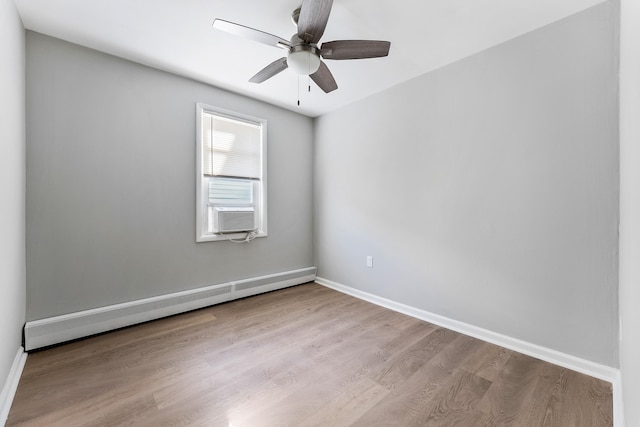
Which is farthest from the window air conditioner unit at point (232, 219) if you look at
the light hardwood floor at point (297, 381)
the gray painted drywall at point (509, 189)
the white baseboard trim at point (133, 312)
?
the gray painted drywall at point (509, 189)

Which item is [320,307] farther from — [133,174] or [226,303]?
[133,174]

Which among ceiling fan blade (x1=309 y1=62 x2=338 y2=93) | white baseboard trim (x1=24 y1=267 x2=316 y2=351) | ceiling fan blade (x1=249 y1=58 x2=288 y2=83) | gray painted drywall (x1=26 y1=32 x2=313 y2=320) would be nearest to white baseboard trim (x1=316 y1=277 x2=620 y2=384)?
white baseboard trim (x1=24 y1=267 x2=316 y2=351)

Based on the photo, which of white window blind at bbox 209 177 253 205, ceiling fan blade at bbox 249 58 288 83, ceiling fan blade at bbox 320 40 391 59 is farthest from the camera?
white window blind at bbox 209 177 253 205

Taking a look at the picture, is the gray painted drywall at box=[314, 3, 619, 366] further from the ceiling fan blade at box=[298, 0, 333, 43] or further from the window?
the ceiling fan blade at box=[298, 0, 333, 43]

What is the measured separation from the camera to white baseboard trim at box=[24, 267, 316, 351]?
2.05m

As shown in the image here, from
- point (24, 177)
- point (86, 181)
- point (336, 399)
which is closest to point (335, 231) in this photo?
point (336, 399)

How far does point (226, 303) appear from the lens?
304cm

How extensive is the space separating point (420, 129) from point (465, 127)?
0.43 metres

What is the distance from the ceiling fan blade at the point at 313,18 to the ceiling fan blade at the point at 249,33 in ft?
0.48

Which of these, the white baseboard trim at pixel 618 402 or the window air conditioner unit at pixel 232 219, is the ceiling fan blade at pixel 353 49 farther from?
the white baseboard trim at pixel 618 402

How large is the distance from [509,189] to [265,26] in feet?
7.56

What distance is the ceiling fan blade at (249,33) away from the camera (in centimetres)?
162

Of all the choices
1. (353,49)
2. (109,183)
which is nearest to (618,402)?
(353,49)

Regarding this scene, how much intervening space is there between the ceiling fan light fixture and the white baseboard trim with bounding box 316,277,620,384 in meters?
2.43
